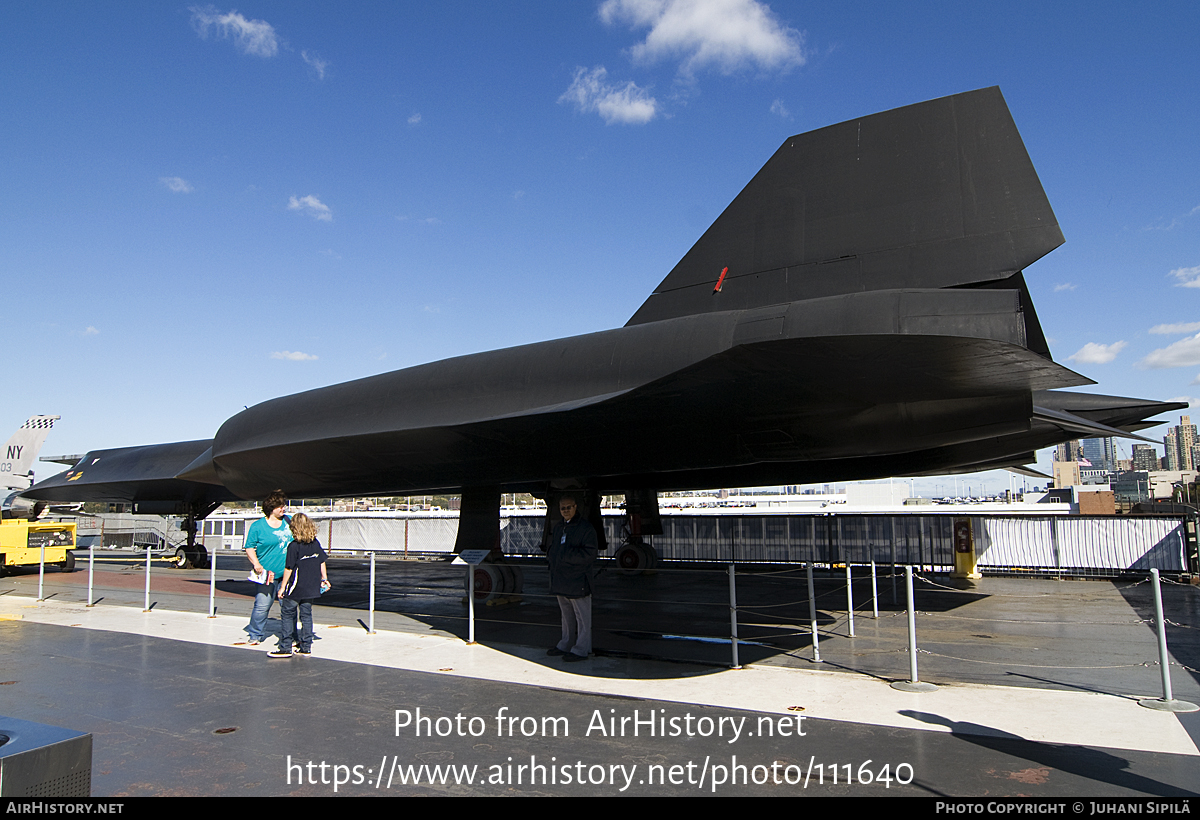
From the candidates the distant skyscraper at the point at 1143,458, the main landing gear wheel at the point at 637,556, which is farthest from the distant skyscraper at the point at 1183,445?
the main landing gear wheel at the point at 637,556

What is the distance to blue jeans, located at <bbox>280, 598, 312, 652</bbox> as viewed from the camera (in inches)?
288

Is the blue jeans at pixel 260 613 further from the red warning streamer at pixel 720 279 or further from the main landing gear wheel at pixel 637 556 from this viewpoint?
the main landing gear wheel at pixel 637 556

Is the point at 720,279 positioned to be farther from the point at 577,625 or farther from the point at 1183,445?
the point at 1183,445

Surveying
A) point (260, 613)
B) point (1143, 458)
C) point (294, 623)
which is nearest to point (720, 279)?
point (294, 623)

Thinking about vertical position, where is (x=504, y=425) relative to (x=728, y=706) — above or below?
above

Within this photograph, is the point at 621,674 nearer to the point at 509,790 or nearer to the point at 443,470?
the point at 509,790

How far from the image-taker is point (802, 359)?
5852 millimetres

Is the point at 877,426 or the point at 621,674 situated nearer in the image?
the point at 621,674

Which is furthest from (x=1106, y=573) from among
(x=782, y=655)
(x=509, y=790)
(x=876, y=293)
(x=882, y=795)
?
(x=509, y=790)

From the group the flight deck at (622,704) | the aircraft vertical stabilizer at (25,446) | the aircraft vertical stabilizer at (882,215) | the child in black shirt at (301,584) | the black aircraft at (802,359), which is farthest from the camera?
the aircraft vertical stabilizer at (25,446)

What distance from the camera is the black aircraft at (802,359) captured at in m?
5.85

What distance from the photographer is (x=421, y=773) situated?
398 cm

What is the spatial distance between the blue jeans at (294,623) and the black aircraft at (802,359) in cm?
275

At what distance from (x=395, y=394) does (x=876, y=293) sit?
6.69 meters
